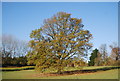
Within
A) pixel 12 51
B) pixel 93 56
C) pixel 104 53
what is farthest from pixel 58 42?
pixel 93 56

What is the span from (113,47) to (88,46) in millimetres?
7038

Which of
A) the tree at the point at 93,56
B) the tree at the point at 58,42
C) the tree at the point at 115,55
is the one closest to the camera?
the tree at the point at 58,42

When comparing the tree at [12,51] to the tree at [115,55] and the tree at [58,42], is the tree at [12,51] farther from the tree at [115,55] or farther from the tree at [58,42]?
the tree at [115,55]

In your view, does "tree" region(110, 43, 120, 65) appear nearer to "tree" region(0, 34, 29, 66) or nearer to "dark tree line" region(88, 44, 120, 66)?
"dark tree line" region(88, 44, 120, 66)

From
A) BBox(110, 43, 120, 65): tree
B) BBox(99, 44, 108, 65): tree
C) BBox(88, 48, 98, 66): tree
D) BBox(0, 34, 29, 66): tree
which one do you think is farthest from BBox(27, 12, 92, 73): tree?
BBox(88, 48, 98, 66): tree

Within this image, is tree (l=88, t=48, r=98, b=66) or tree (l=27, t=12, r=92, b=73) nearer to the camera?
tree (l=27, t=12, r=92, b=73)

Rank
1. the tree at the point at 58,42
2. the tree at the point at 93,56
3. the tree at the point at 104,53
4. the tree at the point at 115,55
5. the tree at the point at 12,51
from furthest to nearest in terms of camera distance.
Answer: the tree at the point at 93,56 < the tree at the point at 104,53 < the tree at the point at 115,55 < the tree at the point at 12,51 < the tree at the point at 58,42

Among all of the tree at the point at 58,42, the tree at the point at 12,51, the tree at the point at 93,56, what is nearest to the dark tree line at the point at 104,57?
the tree at the point at 93,56

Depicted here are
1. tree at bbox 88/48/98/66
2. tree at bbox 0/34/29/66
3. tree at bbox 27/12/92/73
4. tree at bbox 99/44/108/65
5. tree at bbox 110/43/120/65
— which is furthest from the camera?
tree at bbox 88/48/98/66

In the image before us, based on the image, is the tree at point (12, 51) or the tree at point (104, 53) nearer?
the tree at point (12, 51)

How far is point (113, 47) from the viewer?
17.5m

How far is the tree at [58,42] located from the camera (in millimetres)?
10828

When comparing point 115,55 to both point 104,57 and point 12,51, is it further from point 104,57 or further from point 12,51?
point 12,51

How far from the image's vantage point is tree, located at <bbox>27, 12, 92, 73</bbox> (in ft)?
35.5
